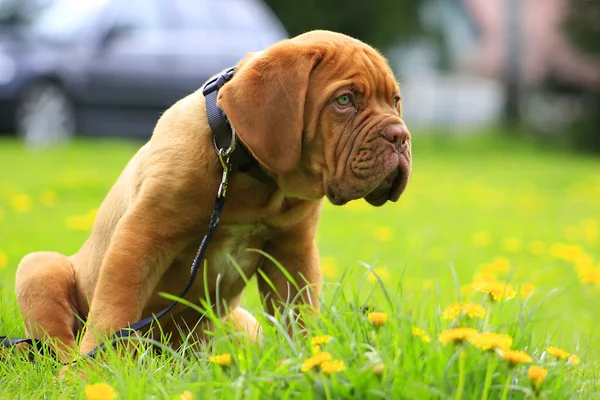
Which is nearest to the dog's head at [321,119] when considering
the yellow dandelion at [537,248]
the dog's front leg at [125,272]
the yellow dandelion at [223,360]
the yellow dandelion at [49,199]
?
the dog's front leg at [125,272]


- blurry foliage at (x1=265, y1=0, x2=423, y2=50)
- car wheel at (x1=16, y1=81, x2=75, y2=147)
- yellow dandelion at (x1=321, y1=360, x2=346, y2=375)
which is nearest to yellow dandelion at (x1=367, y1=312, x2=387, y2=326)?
yellow dandelion at (x1=321, y1=360, x2=346, y2=375)

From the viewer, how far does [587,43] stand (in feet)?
64.0

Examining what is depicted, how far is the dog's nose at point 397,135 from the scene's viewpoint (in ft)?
10.5

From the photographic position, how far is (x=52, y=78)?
13.8m

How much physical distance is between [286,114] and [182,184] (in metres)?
0.46

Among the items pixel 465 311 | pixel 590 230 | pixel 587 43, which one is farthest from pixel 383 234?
pixel 587 43

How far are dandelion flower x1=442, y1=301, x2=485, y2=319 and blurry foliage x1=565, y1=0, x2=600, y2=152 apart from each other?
1785cm

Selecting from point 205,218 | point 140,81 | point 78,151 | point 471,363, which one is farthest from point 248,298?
point 140,81

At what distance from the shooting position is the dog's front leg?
A: 318cm

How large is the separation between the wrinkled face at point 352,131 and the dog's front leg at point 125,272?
0.64 meters

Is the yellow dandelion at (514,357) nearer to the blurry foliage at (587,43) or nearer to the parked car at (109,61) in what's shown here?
the parked car at (109,61)

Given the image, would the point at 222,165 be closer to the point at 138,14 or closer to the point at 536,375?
the point at 536,375

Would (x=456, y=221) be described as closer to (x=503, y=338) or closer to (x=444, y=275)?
(x=444, y=275)

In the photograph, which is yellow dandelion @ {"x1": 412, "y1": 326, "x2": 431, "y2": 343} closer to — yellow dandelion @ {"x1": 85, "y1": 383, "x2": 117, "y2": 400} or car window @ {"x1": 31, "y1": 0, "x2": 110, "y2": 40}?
yellow dandelion @ {"x1": 85, "y1": 383, "x2": 117, "y2": 400}
